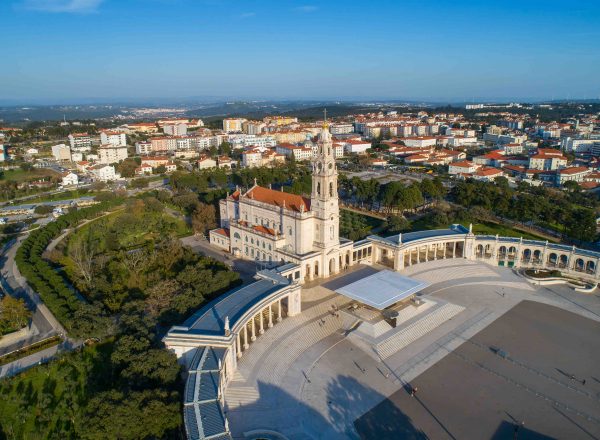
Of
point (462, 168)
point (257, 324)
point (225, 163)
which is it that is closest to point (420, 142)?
point (462, 168)

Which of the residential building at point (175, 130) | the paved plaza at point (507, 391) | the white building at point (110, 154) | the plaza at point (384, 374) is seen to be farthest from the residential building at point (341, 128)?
the paved plaza at point (507, 391)

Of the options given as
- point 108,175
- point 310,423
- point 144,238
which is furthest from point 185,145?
point 310,423

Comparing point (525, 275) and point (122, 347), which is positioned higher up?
point (122, 347)

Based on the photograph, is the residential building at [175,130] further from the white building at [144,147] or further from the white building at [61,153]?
the white building at [61,153]

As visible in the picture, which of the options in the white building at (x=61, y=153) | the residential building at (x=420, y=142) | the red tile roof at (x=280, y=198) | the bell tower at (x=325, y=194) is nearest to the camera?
the bell tower at (x=325, y=194)

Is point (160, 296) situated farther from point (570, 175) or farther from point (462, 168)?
point (570, 175)

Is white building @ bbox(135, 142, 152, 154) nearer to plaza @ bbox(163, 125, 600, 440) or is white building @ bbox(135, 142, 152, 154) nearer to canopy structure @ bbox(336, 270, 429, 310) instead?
plaza @ bbox(163, 125, 600, 440)

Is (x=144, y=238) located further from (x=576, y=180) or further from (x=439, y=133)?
(x=439, y=133)
